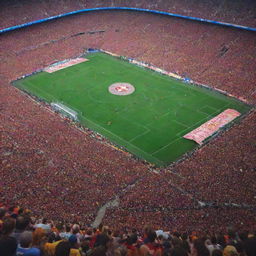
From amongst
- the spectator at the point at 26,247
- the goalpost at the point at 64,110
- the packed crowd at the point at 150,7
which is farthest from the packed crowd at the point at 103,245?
the packed crowd at the point at 150,7

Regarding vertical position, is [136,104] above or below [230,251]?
above

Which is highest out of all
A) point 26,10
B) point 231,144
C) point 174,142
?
point 26,10

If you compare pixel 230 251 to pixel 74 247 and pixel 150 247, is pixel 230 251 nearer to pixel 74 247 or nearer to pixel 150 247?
pixel 150 247

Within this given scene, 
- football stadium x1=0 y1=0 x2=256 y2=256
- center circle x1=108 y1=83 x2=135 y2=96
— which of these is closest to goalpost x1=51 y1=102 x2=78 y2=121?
football stadium x1=0 y1=0 x2=256 y2=256

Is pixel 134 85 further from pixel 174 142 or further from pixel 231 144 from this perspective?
pixel 231 144

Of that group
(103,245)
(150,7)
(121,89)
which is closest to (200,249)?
(103,245)

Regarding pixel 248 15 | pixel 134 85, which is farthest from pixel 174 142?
pixel 248 15
